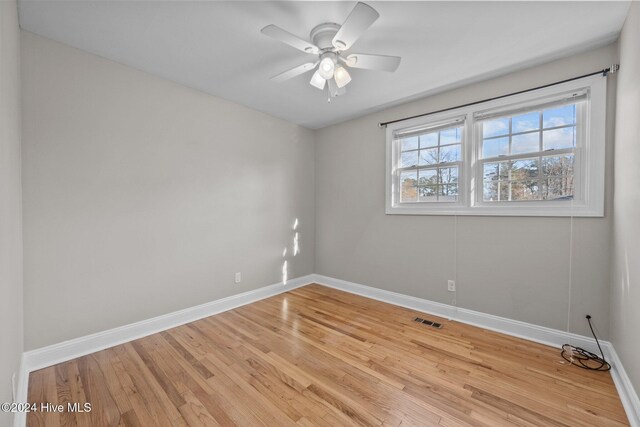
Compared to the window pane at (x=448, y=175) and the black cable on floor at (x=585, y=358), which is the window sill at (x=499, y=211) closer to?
the window pane at (x=448, y=175)

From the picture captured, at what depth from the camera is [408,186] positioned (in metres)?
3.38

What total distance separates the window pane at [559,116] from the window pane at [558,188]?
51cm

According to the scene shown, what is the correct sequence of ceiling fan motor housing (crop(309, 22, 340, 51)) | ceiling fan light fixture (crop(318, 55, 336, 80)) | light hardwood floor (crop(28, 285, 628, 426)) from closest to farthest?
light hardwood floor (crop(28, 285, 628, 426))
ceiling fan motor housing (crop(309, 22, 340, 51))
ceiling fan light fixture (crop(318, 55, 336, 80))

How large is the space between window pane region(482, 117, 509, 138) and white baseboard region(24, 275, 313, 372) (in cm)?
331

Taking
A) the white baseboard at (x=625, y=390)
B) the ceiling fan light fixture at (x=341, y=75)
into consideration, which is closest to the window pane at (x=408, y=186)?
the ceiling fan light fixture at (x=341, y=75)

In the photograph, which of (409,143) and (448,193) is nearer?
(448,193)

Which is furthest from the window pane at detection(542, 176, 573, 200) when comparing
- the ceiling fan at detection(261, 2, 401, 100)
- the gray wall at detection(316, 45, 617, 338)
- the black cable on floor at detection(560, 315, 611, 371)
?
the ceiling fan at detection(261, 2, 401, 100)

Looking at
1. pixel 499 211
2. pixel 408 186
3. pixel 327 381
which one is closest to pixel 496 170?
pixel 499 211

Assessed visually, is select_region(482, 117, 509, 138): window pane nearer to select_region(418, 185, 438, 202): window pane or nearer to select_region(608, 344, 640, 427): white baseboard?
select_region(418, 185, 438, 202): window pane

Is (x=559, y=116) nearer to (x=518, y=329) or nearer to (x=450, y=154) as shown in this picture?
(x=450, y=154)

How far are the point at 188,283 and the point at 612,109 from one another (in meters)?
4.22

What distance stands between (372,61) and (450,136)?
5.12 ft

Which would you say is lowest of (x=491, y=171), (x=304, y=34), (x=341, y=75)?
(x=491, y=171)

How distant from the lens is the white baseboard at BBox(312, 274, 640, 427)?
1.64 metres
